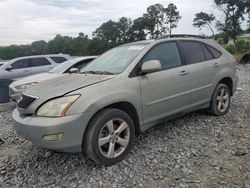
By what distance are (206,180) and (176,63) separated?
7.11 feet

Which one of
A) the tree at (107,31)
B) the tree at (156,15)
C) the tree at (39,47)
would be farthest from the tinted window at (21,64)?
the tree at (156,15)

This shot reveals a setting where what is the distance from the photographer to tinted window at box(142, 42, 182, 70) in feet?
16.0

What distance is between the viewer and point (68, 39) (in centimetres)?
3195

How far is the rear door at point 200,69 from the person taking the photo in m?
5.40

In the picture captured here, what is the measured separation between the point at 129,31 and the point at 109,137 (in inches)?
1066

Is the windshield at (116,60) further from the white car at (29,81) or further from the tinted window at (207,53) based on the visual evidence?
the white car at (29,81)

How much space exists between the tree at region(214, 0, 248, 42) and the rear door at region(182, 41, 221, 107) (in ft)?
164

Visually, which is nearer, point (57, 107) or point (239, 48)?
point (57, 107)

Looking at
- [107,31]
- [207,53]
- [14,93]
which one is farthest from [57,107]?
[107,31]

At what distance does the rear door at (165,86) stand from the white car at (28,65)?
26.8 ft

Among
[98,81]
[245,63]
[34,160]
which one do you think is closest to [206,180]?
[98,81]

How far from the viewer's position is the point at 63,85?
419 centimetres

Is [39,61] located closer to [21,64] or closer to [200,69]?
[21,64]

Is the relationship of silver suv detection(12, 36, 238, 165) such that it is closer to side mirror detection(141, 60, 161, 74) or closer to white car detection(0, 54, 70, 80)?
side mirror detection(141, 60, 161, 74)
